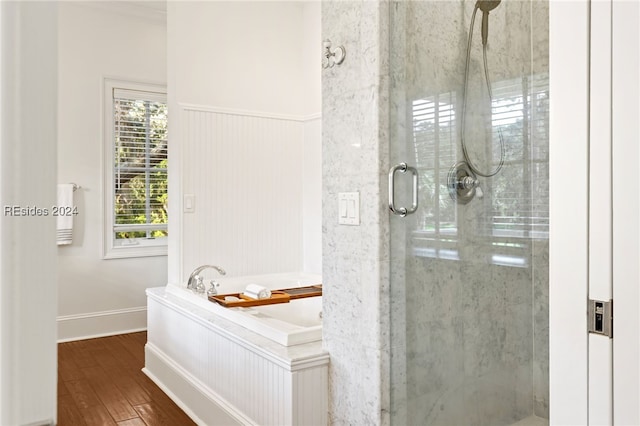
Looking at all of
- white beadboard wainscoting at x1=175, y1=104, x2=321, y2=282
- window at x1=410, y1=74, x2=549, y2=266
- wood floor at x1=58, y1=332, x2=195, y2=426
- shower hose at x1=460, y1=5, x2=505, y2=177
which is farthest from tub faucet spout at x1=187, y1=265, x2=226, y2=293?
shower hose at x1=460, y1=5, x2=505, y2=177

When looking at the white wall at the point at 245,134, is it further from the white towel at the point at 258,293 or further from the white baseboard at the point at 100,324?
the white baseboard at the point at 100,324

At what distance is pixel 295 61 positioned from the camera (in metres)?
4.05

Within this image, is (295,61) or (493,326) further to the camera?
(295,61)

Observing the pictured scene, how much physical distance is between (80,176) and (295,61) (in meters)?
2.00

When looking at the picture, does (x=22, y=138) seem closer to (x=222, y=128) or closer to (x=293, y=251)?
(x=222, y=128)

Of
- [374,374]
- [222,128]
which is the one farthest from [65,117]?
[374,374]

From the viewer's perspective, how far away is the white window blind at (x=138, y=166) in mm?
4422

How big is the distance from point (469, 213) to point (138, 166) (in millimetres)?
3582

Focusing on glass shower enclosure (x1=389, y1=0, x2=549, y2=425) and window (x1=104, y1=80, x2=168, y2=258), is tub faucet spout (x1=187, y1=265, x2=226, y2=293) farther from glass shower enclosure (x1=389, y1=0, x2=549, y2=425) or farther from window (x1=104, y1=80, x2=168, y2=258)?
glass shower enclosure (x1=389, y1=0, x2=549, y2=425)

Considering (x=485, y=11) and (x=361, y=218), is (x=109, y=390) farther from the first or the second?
(x=485, y=11)

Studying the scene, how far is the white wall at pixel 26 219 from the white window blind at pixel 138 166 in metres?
4.44

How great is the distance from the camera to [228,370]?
2.47 metres

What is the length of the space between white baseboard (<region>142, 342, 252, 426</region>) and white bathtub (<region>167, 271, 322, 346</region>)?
1.29 feet
